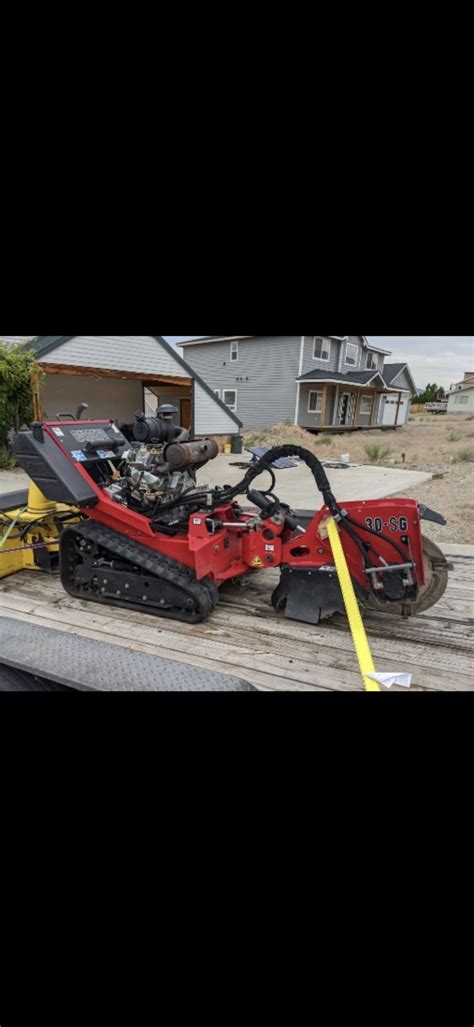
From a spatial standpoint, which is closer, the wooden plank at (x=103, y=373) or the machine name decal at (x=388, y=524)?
the machine name decal at (x=388, y=524)

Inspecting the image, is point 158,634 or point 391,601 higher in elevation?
point 391,601

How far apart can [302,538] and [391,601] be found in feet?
2.27

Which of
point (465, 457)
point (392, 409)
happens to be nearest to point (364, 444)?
point (465, 457)

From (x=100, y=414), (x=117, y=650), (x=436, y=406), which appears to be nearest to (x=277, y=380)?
(x=100, y=414)

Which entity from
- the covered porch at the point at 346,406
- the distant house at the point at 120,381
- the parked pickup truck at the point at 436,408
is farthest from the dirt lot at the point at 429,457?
the parked pickup truck at the point at 436,408

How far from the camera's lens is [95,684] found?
2.43 metres

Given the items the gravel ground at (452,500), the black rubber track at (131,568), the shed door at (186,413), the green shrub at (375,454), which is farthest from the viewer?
the shed door at (186,413)

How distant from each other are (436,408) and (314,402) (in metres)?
35.0

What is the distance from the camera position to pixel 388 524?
127 inches

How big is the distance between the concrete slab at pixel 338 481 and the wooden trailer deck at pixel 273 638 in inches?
223

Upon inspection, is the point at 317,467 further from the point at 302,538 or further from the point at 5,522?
the point at 5,522

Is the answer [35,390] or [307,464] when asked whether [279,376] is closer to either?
[35,390]

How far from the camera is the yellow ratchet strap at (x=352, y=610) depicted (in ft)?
9.39

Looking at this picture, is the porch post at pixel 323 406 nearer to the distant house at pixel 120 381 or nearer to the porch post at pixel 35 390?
the distant house at pixel 120 381
